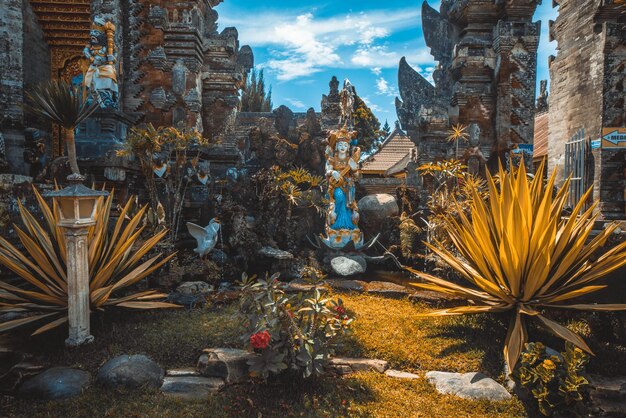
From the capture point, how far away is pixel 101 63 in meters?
6.70

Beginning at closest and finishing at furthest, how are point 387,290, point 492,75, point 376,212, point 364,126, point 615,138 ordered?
point 387,290
point 492,75
point 376,212
point 615,138
point 364,126

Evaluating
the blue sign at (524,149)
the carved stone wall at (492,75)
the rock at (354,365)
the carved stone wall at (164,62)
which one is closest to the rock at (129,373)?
the rock at (354,365)

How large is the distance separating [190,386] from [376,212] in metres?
6.79

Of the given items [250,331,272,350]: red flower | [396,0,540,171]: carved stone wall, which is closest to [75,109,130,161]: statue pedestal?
[250,331,272,350]: red flower

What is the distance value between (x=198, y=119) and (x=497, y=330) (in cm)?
697

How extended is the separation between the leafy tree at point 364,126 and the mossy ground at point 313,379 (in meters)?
18.5

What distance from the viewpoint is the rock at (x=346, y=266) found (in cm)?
696

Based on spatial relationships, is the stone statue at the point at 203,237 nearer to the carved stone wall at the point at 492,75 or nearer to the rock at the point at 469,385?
the rock at the point at 469,385

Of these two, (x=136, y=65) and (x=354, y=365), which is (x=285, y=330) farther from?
(x=136, y=65)

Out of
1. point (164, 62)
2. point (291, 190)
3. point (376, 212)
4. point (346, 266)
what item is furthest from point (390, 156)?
point (346, 266)

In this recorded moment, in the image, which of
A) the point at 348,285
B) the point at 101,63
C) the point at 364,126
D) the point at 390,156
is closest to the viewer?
the point at 348,285

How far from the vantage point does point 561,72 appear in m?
13.3

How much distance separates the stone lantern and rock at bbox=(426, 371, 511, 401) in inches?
124

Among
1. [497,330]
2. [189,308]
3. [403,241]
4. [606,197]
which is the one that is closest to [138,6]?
[189,308]
